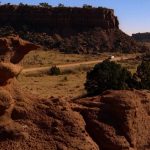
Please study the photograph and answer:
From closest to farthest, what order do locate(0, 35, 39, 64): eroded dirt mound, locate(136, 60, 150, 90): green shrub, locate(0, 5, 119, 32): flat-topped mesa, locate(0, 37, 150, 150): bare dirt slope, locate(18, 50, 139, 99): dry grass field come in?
locate(0, 37, 150, 150): bare dirt slope, locate(0, 35, 39, 64): eroded dirt mound, locate(136, 60, 150, 90): green shrub, locate(18, 50, 139, 99): dry grass field, locate(0, 5, 119, 32): flat-topped mesa

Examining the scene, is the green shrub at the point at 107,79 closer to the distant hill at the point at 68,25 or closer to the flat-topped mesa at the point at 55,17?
the distant hill at the point at 68,25


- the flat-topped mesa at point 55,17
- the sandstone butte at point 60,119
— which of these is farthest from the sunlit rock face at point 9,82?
the flat-topped mesa at point 55,17

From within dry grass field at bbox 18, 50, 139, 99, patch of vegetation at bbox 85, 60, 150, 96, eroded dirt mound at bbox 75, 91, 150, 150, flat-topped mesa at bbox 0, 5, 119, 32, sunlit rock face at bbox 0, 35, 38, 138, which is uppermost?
flat-topped mesa at bbox 0, 5, 119, 32

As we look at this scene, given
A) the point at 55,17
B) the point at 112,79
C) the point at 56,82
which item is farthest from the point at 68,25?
the point at 112,79

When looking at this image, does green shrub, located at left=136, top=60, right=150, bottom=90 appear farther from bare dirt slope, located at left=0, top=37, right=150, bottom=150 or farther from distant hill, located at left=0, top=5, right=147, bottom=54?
distant hill, located at left=0, top=5, right=147, bottom=54

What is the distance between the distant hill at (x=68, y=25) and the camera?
101m

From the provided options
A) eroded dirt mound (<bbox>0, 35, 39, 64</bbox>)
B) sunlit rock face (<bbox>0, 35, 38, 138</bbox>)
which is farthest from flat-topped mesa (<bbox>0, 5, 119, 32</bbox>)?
sunlit rock face (<bbox>0, 35, 38, 138</bbox>)

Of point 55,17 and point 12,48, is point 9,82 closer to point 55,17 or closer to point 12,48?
point 12,48

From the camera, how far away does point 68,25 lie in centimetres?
10369

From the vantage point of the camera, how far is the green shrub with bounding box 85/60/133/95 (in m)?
26.5

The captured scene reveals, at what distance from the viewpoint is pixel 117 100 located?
39.4 feet

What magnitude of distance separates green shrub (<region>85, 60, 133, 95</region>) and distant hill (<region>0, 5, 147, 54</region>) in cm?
6936

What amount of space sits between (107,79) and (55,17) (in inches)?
3004

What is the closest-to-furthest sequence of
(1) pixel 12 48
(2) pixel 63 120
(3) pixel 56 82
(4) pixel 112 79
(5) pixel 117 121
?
(2) pixel 63 120 < (1) pixel 12 48 < (5) pixel 117 121 < (4) pixel 112 79 < (3) pixel 56 82
